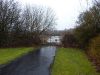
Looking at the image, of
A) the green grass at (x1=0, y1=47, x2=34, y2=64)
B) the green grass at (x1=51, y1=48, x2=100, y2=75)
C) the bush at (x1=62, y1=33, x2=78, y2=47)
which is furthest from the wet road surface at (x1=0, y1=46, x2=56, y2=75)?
the bush at (x1=62, y1=33, x2=78, y2=47)

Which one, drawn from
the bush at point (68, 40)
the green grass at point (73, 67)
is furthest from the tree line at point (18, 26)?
the green grass at point (73, 67)

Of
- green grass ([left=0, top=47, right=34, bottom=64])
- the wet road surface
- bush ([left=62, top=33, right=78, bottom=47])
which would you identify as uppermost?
bush ([left=62, top=33, right=78, bottom=47])

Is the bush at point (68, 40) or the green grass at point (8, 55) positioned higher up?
the bush at point (68, 40)

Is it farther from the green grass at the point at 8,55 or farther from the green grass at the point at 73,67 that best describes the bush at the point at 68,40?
the green grass at the point at 73,67

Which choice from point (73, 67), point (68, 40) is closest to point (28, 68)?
point (73, 67)

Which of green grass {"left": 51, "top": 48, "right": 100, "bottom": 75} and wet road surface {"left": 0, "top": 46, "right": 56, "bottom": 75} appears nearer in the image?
green grass {"left": 51, "top": 48, "right": 100, "bottom": 75}

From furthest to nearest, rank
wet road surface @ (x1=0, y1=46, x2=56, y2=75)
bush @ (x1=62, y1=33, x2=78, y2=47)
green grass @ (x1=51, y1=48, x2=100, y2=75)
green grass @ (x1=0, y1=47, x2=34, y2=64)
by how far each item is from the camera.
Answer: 1. bush @ (x1=62, y1=33, x2=78, y2=47)
2. green grass @ (x1=0, y1=47, x2=34, y2=64)
3. wet road surface @ (x1=0, y1=46, x2=56, y2=75)
4. green grass @ (x1=51, y1=48, x2=100, y2=75)

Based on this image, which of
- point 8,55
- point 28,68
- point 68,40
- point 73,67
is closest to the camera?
point 73,67

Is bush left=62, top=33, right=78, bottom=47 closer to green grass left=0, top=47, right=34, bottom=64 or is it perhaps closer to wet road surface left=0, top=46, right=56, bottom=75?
green grass left=0, top=47, right=34, bottom=64

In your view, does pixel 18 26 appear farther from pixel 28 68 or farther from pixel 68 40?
pixel 28 68

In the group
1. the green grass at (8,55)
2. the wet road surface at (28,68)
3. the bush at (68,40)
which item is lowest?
the wet road surface at (28,68)

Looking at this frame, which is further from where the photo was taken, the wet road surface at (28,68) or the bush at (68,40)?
the bush at (68,40)

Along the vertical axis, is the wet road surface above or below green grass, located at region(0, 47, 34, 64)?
below

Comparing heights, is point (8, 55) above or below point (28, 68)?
above
